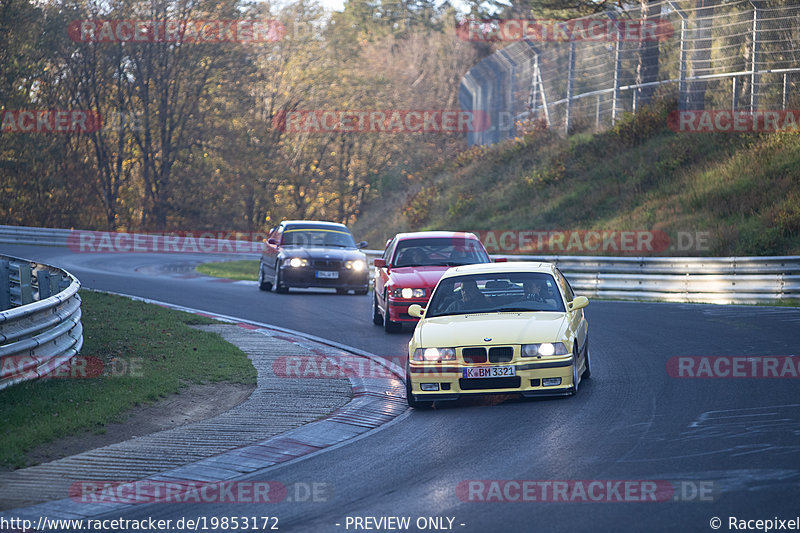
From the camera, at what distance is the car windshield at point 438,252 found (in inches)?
671

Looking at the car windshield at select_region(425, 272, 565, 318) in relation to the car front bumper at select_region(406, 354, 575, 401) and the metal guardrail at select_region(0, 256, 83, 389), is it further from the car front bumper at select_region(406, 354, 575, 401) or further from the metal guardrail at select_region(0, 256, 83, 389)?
the metal guardrail at select_region(0, 256, 83, 389)

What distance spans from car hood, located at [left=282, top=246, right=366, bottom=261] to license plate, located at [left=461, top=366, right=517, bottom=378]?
43.2ft

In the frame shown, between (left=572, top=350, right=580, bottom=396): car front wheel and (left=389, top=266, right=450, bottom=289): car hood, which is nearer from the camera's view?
(left=572, top=350, right=580, bottom=396): car front wheel

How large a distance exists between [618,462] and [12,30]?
47388 mm

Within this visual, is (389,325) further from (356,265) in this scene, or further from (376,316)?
(356,265)

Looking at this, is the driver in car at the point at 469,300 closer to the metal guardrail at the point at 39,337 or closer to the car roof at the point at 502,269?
the car roof at the point at 502,269

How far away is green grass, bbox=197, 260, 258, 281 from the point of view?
3154 centimetres

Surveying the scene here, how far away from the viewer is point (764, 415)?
9016 mm

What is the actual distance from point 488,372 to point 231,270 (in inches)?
994

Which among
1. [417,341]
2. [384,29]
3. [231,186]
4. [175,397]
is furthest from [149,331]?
[384,29]

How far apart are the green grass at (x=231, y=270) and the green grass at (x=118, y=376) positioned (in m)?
12.9

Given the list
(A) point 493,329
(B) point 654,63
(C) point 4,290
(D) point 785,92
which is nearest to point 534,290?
(A) point 493,329

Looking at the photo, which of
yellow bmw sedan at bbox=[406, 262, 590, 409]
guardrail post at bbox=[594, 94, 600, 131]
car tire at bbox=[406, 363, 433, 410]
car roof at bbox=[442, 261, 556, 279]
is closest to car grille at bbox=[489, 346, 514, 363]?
yellow bmw sedan at bbox=[406, 262, 590, 409]

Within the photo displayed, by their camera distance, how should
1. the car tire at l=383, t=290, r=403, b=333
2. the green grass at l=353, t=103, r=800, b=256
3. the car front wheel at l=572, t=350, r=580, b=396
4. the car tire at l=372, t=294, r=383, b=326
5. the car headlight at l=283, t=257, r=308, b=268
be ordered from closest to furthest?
the car front wheel at l=572, t=350, r=580, b=396
the car tire at l=383, t=290, r=403, b=333
the car tire at l=372, t=294, r=383, b=326
the car headlight at l=283, t=257, r=308, b=268
the green grass at l=353, t=103, r=800, b=256
